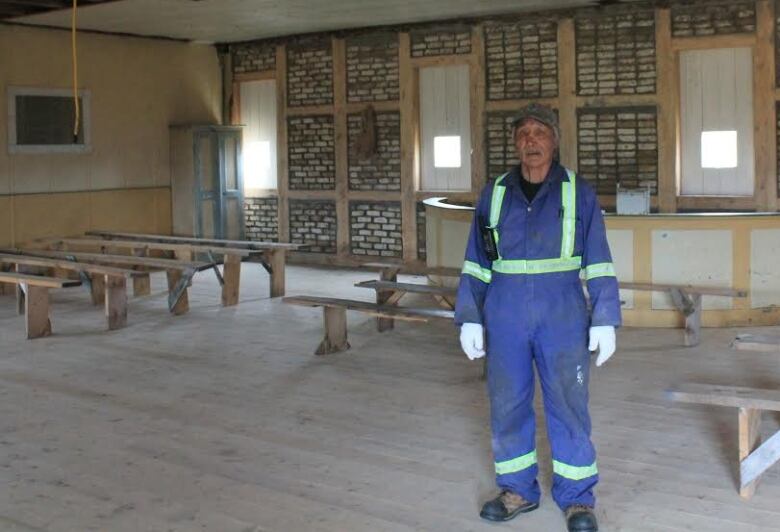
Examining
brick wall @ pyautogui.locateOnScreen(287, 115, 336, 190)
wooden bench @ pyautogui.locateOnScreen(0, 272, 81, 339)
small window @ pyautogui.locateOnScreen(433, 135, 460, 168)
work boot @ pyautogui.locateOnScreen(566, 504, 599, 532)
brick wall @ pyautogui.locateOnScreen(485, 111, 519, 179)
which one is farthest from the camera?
brick wall @ pyautogui.locateOnScreen(287, 115, 336, 190)

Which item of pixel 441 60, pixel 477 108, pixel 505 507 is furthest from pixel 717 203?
pixel 505 507

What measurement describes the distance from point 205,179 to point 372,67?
254cm

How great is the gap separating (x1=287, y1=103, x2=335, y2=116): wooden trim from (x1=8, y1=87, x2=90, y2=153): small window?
2.45 m

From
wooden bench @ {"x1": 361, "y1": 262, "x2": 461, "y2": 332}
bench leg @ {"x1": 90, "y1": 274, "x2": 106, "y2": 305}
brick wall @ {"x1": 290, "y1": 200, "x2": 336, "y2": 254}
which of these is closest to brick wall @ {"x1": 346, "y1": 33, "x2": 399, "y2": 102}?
brick wall @ {"x1": 290, "y1": 200, "x2": 336, "y2": 254}

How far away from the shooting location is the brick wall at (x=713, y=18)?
9.34 metres

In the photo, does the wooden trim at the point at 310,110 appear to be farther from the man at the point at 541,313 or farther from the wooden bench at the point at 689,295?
the man at the point at 541,313

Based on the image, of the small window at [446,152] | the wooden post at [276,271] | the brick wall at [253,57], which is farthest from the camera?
the brick wall at [253,57]

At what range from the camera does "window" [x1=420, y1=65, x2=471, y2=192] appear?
11227 millimetres

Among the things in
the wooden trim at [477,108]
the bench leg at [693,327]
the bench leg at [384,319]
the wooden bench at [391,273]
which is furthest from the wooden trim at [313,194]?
the bench leg at [693,327]

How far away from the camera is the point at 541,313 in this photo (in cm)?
375

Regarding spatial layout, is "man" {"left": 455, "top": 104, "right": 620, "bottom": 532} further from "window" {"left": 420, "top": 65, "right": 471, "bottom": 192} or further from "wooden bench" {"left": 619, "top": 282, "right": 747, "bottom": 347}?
"window" {"left": 420, "top": 65, "right": 471, "bottom": 192}

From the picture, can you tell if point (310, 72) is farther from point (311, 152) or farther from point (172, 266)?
point (172, 266)

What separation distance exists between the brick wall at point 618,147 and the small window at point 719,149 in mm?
459

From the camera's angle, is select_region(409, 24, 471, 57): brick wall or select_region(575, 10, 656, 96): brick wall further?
select_region(409, 24, 471, 57): brick wall
